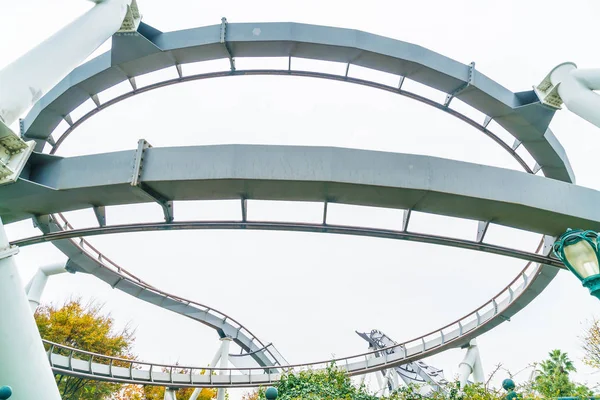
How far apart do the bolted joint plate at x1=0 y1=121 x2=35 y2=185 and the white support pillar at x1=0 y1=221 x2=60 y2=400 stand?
54 cm

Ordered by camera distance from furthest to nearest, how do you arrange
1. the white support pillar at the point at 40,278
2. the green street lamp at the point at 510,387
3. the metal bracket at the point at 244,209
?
the white support pillar at the point at 40,278 < the metal bracket at the point at 244,209 < the green street lamp at the point at 510,387

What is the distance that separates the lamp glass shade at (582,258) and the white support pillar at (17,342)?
5533mm

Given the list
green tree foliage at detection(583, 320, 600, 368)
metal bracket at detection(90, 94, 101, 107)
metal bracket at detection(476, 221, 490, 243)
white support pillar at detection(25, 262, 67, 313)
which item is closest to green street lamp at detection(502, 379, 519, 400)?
metal bracket at detection(476, 221, 490, 243)

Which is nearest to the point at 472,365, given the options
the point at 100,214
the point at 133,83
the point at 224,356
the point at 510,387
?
the point at 224,356

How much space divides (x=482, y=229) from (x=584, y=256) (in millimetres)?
2615

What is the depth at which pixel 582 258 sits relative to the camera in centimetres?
389

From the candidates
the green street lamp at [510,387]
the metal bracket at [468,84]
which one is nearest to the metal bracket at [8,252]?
the green street lamp at [510,387]

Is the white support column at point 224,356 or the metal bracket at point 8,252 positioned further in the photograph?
the white support column at point 224,356

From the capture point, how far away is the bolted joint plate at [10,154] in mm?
3875

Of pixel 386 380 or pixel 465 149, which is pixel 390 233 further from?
pixel 386 380

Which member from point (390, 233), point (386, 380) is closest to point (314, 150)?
point (390, 233)

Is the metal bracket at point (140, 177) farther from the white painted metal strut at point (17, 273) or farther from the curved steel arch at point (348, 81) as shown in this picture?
the curved steel arch at point (348, 81)

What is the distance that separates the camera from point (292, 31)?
872 cm

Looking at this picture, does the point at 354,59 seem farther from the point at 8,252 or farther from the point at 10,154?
the point at 8,252
